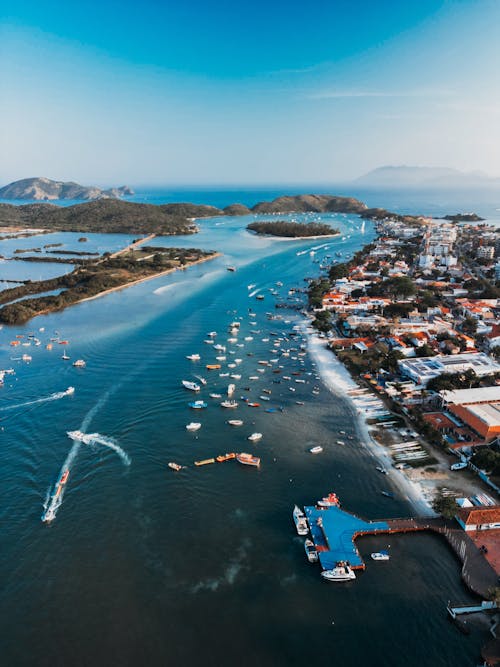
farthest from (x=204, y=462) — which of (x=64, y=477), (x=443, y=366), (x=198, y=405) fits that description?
(x=443, y=366)

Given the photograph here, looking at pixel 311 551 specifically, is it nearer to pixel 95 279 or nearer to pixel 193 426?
pixel 193 426

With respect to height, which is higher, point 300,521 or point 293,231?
point 293,231

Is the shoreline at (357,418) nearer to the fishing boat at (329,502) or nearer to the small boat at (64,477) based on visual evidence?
the fishing boat at (329,502)

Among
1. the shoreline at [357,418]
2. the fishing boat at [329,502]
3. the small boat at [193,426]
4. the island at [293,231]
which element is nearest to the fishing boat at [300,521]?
the fishing boat at [329,502]

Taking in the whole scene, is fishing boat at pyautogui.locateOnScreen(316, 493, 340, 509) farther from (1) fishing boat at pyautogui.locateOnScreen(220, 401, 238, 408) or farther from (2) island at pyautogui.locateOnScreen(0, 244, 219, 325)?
(2) island at pyautogui.locateOnScreen(0, 244, 219, 325)

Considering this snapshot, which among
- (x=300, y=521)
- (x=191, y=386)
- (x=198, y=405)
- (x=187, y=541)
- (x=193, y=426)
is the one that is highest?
(x=191, y=386)

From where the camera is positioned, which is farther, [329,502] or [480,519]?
[329,502]

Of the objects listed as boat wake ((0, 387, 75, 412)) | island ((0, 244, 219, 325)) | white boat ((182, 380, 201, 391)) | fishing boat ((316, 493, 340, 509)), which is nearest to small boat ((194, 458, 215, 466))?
fishing boat ((316, 493, 340, 509))
